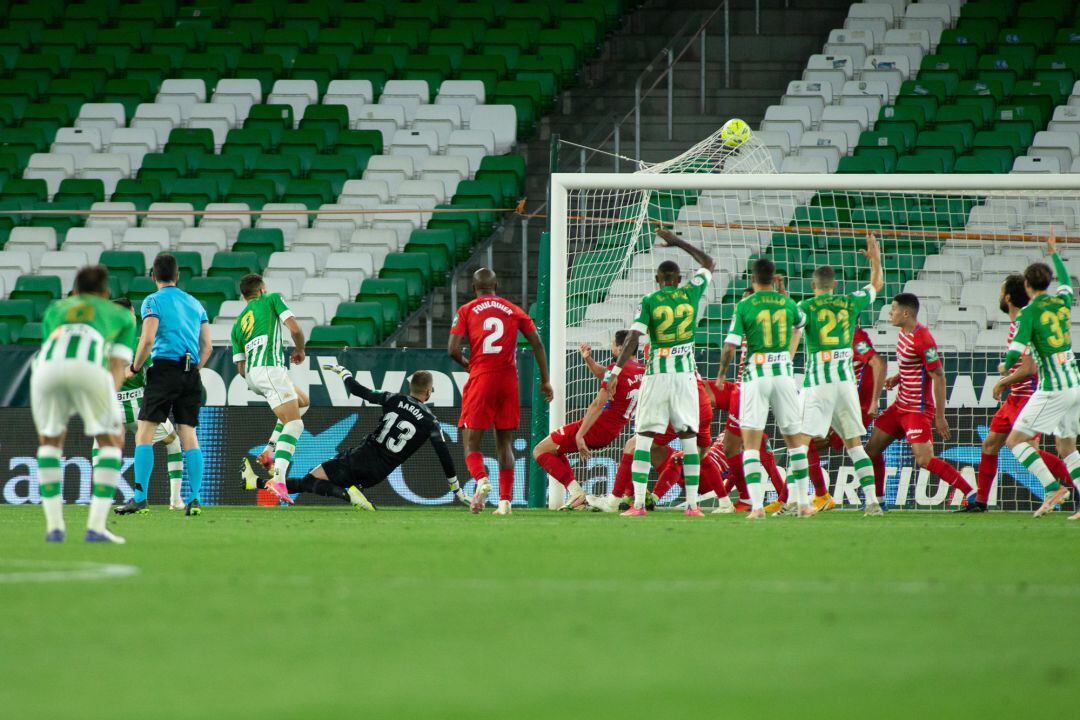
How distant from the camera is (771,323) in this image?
11.5 metres

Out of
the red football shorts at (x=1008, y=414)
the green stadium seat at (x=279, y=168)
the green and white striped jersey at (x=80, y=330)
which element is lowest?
the red football shorts at (x=1008, y=414)

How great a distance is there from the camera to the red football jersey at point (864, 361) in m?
13.4

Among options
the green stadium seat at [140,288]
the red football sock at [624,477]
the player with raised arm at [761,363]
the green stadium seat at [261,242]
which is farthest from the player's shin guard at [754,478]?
the green stadium seat at [261,242]

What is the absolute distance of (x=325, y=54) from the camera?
2398 centimetres

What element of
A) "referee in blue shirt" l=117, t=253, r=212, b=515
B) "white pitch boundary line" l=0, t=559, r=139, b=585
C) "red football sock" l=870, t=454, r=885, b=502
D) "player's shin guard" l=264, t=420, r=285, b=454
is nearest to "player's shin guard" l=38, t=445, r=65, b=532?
"white pitch boundary line" l=0, t=559, r=139, b=585

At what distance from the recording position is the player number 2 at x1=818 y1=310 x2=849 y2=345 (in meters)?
12.3

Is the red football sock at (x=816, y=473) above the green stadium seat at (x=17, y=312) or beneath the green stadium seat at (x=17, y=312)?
beneath

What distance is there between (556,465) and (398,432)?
1.46 m

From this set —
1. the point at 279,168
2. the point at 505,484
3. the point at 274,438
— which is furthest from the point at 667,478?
the point at 279,168

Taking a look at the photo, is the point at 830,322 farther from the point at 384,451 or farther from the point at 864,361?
the point at 384,451

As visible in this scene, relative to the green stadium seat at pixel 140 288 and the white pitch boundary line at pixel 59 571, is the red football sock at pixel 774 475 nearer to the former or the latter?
the white pitch boundary line at pixel 59 571

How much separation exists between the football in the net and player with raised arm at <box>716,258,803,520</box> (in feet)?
11.7

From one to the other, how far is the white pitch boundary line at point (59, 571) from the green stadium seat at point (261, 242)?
42.6ft

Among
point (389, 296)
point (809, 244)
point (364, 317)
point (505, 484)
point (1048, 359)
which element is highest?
point (809, 244)
